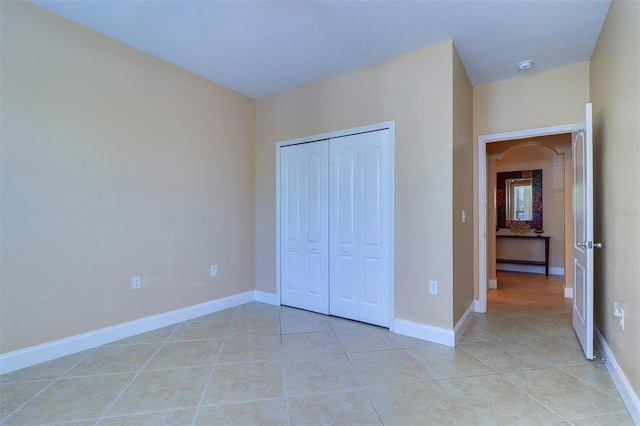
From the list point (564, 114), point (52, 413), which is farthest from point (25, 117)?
point (564, 114)

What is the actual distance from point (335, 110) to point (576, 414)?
10.3ft

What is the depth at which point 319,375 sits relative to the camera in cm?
217

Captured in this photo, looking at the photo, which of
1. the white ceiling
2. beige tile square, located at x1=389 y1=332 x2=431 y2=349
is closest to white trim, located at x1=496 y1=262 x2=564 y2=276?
the white ceiling

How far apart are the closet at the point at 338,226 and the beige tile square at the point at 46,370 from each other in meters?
2.11

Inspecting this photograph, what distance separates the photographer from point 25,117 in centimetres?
228

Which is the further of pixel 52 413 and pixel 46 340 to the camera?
pixel 46 340

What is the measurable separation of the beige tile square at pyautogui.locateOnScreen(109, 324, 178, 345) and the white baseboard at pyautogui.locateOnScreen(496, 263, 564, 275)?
630 centimetres

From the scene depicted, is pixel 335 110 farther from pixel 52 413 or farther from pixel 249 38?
pixel 52 413

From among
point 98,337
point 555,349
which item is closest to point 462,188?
point 555,349

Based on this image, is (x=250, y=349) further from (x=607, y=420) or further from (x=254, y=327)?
(x=607, y=420)

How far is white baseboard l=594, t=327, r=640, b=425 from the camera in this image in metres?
1.68

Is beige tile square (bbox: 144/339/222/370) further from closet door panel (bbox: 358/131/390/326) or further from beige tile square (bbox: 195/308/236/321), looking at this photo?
closet door panel (bbox: 358/131/390/326)

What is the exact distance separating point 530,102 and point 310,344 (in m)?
3.46

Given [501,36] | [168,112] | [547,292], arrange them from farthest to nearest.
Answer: [547,292] < [168,112] < [501,36]
